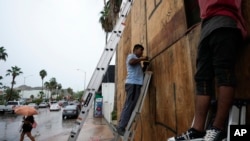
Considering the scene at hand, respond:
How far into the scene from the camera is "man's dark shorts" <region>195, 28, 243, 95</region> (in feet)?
4.75

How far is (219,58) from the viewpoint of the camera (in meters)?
1.49

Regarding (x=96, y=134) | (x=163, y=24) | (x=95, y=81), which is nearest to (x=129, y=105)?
(x=95, y=81)

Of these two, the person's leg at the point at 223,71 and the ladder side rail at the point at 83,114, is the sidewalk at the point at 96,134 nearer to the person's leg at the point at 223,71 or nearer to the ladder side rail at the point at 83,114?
the ladder side rail at the point at 83,114

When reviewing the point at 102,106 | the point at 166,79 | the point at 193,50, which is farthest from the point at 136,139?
the point at 102,106

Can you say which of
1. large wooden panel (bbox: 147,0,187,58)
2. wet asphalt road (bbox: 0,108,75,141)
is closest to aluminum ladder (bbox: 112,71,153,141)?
large wooden panel (bbox: 147,0,187,58)

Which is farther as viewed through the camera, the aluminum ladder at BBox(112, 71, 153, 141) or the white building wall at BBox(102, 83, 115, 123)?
the white building wall at BBox(102, 83, 115, 123)

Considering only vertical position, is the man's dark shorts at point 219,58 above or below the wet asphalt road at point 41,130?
above

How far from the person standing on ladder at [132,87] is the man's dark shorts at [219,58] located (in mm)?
1925

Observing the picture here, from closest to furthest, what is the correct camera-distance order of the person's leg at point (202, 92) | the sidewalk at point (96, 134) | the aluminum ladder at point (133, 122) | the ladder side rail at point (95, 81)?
the person's leg at point (202, 92), the aluminum ladder at point (133, 122), the ladder side rail at point (95, 81), the sidewalk at point (96, 134)

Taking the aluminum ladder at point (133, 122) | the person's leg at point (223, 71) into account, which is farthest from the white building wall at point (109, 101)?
the person's leg at point (223, 71)

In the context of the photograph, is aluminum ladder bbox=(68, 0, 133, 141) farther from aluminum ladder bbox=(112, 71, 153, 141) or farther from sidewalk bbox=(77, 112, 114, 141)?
sidewalk bbox=(77, 112, 114, 141)

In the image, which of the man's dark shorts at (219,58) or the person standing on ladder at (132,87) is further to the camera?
the person standing on ladder at (132,87)

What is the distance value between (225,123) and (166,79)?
5.75 ft

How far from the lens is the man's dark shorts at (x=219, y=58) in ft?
4.75
